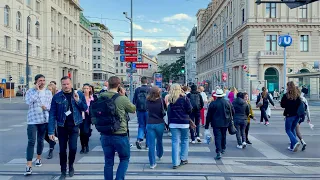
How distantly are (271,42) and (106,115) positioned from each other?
1681 inches

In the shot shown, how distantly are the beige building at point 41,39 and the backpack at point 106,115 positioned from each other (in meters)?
37.3

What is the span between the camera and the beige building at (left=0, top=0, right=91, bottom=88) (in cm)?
4319

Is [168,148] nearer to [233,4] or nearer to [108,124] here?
[108,124]

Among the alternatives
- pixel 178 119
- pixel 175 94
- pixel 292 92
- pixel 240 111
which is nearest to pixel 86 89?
pixel 175 94

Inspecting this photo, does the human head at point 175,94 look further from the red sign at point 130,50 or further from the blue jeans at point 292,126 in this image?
the red sign at point 130,50

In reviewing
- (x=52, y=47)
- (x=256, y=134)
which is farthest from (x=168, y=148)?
(x=52, y=47)

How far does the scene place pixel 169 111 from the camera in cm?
689

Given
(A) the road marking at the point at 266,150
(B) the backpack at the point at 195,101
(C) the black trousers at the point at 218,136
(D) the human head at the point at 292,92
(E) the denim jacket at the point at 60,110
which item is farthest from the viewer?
(B) the backpack at the point at 195,101

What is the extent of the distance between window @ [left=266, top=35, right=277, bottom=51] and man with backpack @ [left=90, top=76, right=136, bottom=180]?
4221 cm

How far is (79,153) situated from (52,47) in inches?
2129

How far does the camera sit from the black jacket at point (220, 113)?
7.64 m

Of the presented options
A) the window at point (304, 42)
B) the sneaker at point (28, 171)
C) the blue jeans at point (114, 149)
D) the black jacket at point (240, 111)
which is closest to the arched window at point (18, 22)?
the window at point (304, 42)

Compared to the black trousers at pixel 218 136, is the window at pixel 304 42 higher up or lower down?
higher up

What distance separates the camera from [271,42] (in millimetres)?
43531
